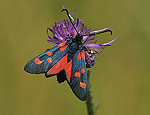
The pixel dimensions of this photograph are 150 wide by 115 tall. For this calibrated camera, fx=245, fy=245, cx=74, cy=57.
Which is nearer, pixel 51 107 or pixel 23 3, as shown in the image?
pixel 51 107

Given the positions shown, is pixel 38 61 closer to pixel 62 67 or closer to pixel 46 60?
pixel 46 60

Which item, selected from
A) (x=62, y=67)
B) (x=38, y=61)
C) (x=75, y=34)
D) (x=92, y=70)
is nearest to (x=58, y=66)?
(x=62, y=67)

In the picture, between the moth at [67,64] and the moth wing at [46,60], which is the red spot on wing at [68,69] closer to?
the moth at [67,64]

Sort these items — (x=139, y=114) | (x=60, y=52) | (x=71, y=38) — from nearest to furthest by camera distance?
(x=60, y=52), (x=71, y=38), (x=139, y=114)

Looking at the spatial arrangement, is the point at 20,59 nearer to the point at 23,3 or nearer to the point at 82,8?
the point at 23,3

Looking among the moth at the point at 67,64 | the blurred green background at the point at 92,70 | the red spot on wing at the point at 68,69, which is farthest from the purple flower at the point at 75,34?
the blurred green background at the point at 92,70

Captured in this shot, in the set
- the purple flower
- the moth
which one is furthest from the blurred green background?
the moth

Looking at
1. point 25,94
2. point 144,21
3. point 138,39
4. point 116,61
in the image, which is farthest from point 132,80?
point 25,94

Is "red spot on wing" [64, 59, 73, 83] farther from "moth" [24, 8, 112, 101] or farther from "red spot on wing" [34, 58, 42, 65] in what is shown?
"red spot on wing" [34, 58, 42, 65]
